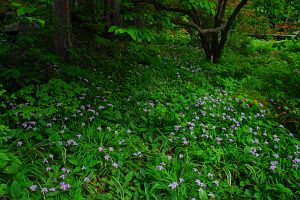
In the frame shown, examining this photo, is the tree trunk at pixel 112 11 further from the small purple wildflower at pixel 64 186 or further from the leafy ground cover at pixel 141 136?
the small purple wildflower at pixel 64 186

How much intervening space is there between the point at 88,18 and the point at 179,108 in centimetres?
279

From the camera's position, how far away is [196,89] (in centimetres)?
520

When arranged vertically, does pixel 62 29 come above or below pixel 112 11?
below

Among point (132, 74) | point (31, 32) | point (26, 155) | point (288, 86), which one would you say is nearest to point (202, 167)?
point (26, 155)

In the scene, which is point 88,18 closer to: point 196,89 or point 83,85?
point 83,85

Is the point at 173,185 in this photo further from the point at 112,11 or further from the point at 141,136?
the point at 112,11

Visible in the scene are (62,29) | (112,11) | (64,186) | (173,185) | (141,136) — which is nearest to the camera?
(64,186)

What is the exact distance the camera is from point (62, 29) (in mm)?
4645

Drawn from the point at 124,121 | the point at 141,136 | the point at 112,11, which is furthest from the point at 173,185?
the point at 112,11

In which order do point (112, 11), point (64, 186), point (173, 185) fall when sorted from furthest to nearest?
point (112, 11)
point (173, 185)
point (64, 186)

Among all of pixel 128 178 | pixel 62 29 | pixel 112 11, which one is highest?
pixel 112 11

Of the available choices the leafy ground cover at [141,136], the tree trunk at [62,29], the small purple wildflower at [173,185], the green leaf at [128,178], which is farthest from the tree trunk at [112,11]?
the small purple wildflower at [173,185]

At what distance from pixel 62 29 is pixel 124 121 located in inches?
77.4

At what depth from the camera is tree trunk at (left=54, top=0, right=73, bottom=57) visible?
461cm
